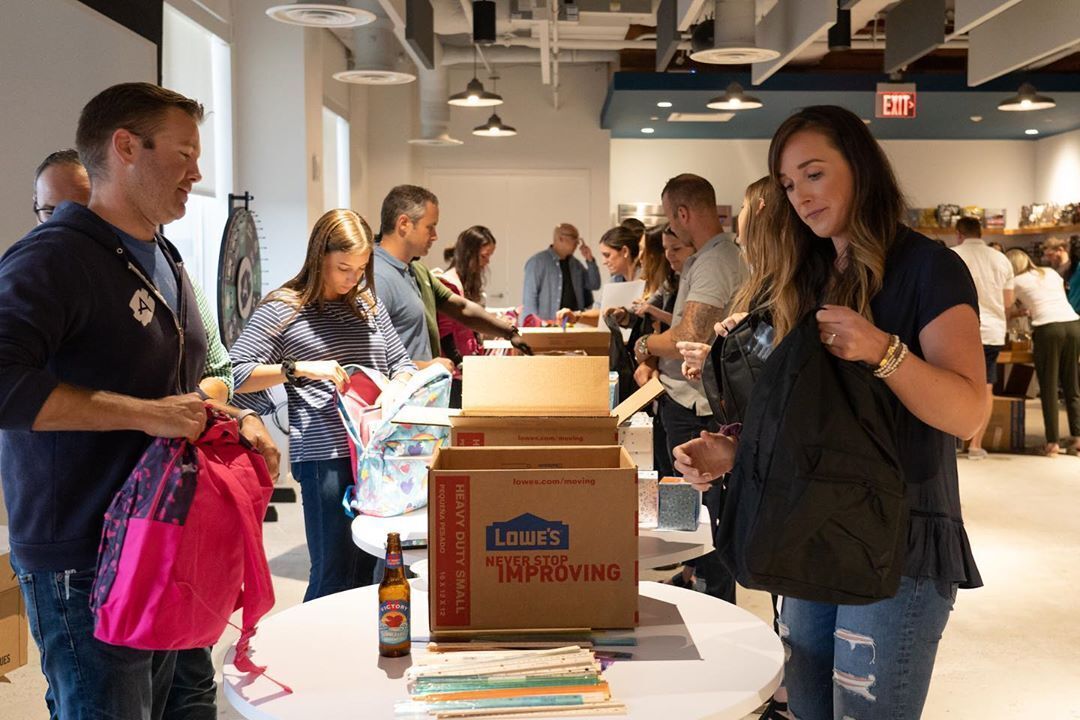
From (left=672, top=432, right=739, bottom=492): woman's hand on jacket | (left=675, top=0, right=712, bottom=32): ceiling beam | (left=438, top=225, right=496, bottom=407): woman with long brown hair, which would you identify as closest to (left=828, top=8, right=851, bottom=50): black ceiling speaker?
(left=675, top=0, right=712, bottom=32): ceiling beam

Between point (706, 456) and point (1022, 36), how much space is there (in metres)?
5.92

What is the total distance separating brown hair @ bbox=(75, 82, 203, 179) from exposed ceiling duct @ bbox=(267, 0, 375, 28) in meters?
3.33

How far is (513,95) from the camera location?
1312 centimetres

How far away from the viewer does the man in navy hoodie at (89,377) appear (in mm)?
1727

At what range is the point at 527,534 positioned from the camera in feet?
6.01

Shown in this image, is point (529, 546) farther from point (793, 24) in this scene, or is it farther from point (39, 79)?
point (793, 24)

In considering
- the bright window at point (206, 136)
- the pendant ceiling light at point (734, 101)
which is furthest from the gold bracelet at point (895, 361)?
the pendant ceiling light at point (734, 101)

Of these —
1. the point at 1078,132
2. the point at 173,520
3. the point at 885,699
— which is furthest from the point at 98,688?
the point at 1078,132

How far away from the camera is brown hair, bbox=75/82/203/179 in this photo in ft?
6.34

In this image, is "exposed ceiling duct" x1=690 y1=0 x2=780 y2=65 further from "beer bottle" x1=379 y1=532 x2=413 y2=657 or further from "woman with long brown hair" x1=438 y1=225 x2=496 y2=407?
"beer bottle" x1=379 y1=532 x2=413 y2=657

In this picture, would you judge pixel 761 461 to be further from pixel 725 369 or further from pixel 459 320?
pixel 459 320

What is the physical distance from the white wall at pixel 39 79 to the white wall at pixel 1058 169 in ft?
39.3

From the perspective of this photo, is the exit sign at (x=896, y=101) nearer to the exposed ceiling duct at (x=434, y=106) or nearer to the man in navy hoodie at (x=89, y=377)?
the exposed ceiling duct at (x=434, y=106)

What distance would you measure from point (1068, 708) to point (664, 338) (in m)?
1.96
